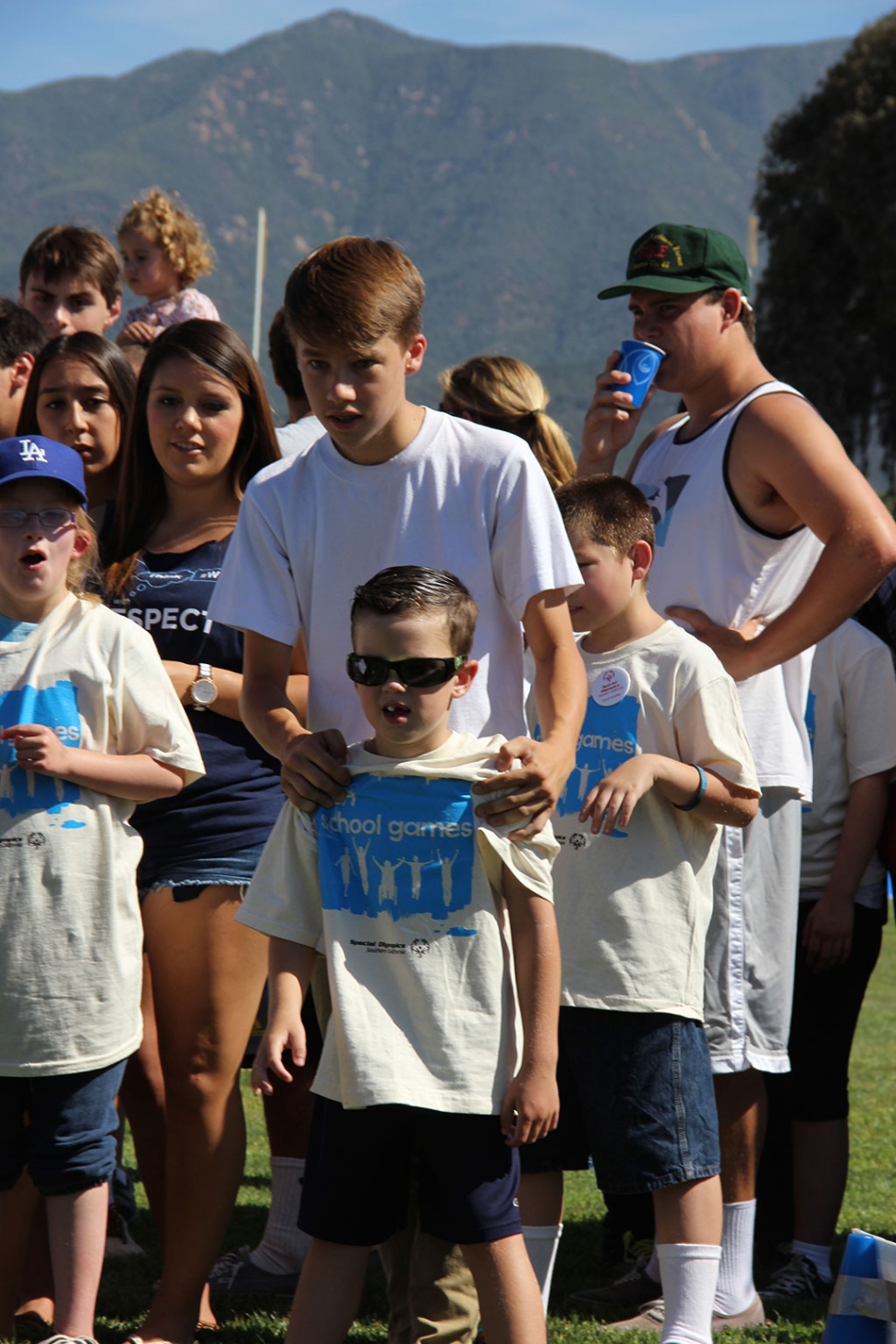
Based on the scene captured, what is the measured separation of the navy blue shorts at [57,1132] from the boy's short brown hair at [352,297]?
60.3 inches

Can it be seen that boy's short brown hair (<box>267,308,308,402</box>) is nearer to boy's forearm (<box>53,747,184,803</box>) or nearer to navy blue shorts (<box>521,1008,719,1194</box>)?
boy's forearm (<box>53,747,184,803</box>)

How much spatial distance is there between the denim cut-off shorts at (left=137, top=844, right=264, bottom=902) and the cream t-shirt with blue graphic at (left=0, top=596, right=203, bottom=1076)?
0.22m

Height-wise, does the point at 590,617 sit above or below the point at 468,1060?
above

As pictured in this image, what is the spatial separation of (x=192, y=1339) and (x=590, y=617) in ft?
5.85

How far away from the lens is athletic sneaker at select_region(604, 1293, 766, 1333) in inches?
136

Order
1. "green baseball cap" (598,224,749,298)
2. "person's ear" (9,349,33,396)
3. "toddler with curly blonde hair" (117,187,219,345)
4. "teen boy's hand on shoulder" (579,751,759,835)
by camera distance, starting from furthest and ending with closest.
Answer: "toddler with curly blonde hair" (117,187,219,345) → "person's ear" (9,349,33,396) → "green baseball cap" (598,224,749,298) → "teen boy's hand on shoulder" (579,751,759,835)

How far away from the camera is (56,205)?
536 feet

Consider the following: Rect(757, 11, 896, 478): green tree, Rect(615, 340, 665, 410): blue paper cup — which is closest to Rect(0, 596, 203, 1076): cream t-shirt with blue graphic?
Rect(615, 340, 665, 410): blue paper cup

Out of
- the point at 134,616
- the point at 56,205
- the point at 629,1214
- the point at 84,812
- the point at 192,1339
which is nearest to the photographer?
the point at 84,812

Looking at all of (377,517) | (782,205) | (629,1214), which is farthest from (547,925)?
(782,205)

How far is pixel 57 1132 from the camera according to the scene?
2.94 m

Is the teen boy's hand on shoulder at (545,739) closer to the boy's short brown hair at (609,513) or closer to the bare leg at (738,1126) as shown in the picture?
the boy's short brown hair at (609,513)

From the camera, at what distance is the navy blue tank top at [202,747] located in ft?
11.0

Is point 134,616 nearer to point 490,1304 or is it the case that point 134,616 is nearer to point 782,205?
point 490,1304
